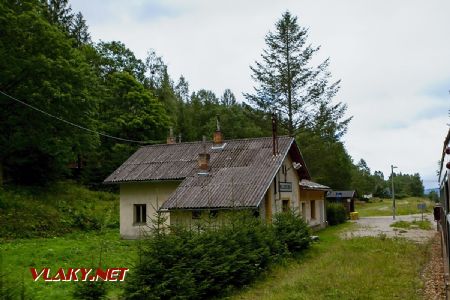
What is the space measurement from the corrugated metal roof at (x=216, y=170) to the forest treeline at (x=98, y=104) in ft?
15.9

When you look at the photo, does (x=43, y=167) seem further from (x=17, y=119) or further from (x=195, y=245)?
(x=195, y=245)

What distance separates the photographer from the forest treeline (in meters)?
25.0

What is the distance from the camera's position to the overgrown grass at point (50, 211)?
70.3ft

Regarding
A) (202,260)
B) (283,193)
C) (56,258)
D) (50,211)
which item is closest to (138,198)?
(50,211)

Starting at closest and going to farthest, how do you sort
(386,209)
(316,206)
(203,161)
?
(203,161), (316,206), (386,209)

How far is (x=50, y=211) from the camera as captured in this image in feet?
80.6

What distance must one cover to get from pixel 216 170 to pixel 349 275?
10.6 m

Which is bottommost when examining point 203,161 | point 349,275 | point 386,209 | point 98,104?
point 386,209

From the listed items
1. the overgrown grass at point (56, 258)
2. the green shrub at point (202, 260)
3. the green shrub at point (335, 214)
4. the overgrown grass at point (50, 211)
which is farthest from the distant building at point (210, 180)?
the green shrub at point (335, 214)

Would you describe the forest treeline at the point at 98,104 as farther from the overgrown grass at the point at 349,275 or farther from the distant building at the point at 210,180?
the overgrown grass at the point at 349,275

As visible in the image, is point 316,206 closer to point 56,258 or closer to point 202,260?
point 56,258

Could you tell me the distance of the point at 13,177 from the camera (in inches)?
1150

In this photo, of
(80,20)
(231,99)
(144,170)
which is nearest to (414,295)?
(144,170)

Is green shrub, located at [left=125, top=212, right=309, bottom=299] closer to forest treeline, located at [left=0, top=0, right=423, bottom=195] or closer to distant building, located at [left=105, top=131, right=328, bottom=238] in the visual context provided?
distant building, located at [left=105, top=131, right=328, bottom=238]
